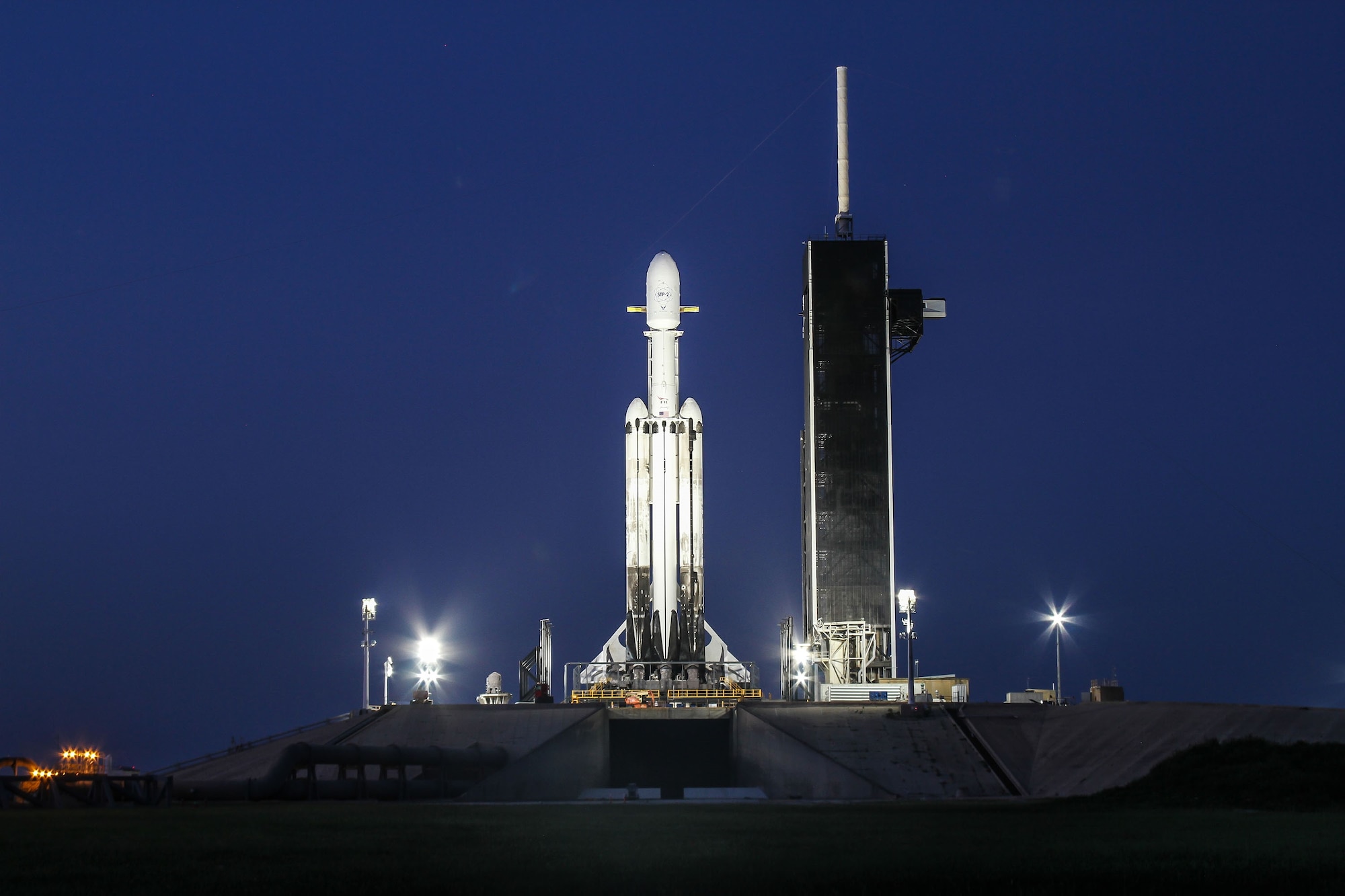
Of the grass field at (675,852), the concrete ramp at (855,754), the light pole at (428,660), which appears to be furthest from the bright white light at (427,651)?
the grass field at (675,852)

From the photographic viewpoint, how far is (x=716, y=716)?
56.9m

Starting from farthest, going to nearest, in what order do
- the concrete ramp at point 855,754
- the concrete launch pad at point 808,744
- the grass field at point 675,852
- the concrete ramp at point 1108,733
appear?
the concrete ramp at point 855,754
the concrete launch pad at point 808,744
the concrete ramp at point 1108,733
the grass field at point 675,852

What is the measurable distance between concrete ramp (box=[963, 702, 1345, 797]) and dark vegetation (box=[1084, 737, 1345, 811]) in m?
2.19

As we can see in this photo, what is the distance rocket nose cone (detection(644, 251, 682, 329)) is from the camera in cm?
7081

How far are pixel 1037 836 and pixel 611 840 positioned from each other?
6.66m

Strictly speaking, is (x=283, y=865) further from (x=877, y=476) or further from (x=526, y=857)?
(x=877, y=476)

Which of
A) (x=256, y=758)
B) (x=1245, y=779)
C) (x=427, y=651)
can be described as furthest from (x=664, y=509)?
(x=1245, y=779)

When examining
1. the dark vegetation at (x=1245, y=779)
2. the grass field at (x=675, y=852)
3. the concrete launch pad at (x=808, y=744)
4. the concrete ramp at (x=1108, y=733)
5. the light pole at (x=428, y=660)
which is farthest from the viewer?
the light pole at (x=428, y=660)

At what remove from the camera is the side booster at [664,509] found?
68500 millimetres

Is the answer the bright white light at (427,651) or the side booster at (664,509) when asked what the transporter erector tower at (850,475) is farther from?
the bright white light at (427,651)

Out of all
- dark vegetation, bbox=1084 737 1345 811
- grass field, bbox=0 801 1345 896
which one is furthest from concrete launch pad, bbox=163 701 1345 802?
grass field, bbox=0 801 1345 896

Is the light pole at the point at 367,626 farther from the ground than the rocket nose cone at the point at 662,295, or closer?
closer

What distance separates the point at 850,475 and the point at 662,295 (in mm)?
12769

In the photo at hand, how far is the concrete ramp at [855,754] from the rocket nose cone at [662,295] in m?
22.8
